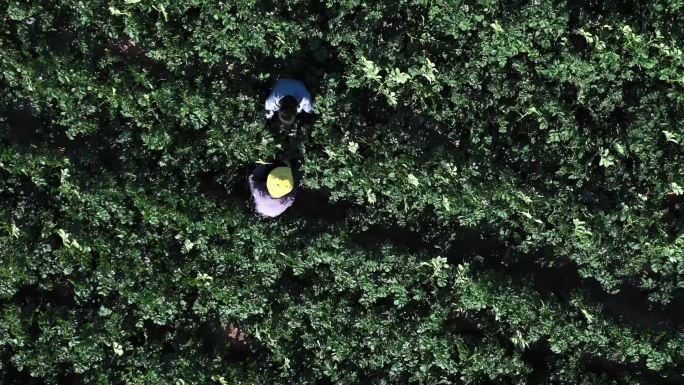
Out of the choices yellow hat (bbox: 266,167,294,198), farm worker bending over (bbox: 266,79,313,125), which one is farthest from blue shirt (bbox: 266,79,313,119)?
yellow hat (bbox: 266,167,294,198)

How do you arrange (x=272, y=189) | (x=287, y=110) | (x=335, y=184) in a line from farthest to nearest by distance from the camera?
(x=335, y=184) → (x=287, y=110) → (x=272, y=189)

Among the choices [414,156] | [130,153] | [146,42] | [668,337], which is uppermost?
[146,42]

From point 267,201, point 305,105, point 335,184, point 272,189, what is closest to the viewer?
point 272,189

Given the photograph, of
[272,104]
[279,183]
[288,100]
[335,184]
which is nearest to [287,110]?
[288,100]

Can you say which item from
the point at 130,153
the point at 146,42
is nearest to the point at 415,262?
the point at 130,153

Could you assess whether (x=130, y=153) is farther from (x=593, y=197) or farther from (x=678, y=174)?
(x=678, y=174)

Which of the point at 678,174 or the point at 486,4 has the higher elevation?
the point at 486,4

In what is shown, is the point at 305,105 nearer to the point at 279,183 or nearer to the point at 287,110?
the point at 287,110
